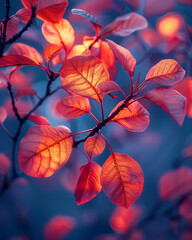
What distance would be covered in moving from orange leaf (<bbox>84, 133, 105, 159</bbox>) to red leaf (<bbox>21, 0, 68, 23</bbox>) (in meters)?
0.27

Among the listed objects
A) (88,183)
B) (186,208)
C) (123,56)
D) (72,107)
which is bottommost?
(186,208)

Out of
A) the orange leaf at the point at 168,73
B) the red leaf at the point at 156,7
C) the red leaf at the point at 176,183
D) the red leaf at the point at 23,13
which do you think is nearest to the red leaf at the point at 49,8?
the red leaf at the point at 23,13

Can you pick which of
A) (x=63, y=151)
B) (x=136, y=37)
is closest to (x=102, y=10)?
(x=136, y=37)

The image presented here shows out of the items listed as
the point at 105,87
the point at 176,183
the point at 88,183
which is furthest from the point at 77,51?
the point at 176,183

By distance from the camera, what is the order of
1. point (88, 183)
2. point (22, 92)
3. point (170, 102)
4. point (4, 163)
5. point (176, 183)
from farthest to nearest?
point (176, 183), point (4, 163), point (22, 92), point (88, 183), point (170, 102)

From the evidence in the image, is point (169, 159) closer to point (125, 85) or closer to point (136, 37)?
point (125, 85)

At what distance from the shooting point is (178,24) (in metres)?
0.77

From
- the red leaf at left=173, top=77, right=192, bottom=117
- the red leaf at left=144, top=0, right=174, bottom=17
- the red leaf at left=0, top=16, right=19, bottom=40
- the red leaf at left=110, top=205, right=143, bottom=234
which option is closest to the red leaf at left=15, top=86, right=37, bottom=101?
the red leaf at left=0, top=16, right=19, bottom=40

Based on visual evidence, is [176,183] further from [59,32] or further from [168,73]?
[59,32]

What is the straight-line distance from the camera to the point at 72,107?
40 centimetres

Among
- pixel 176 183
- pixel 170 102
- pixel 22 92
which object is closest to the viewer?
pixel 170 102

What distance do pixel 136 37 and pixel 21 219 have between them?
103 cm

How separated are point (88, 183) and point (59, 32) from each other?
346mm

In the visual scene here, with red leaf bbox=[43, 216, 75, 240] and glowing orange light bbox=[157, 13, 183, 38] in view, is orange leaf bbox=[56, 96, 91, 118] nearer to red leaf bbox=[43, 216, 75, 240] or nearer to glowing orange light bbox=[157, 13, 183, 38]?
glowing orange light bbox=[157, 13, 183, 38]
